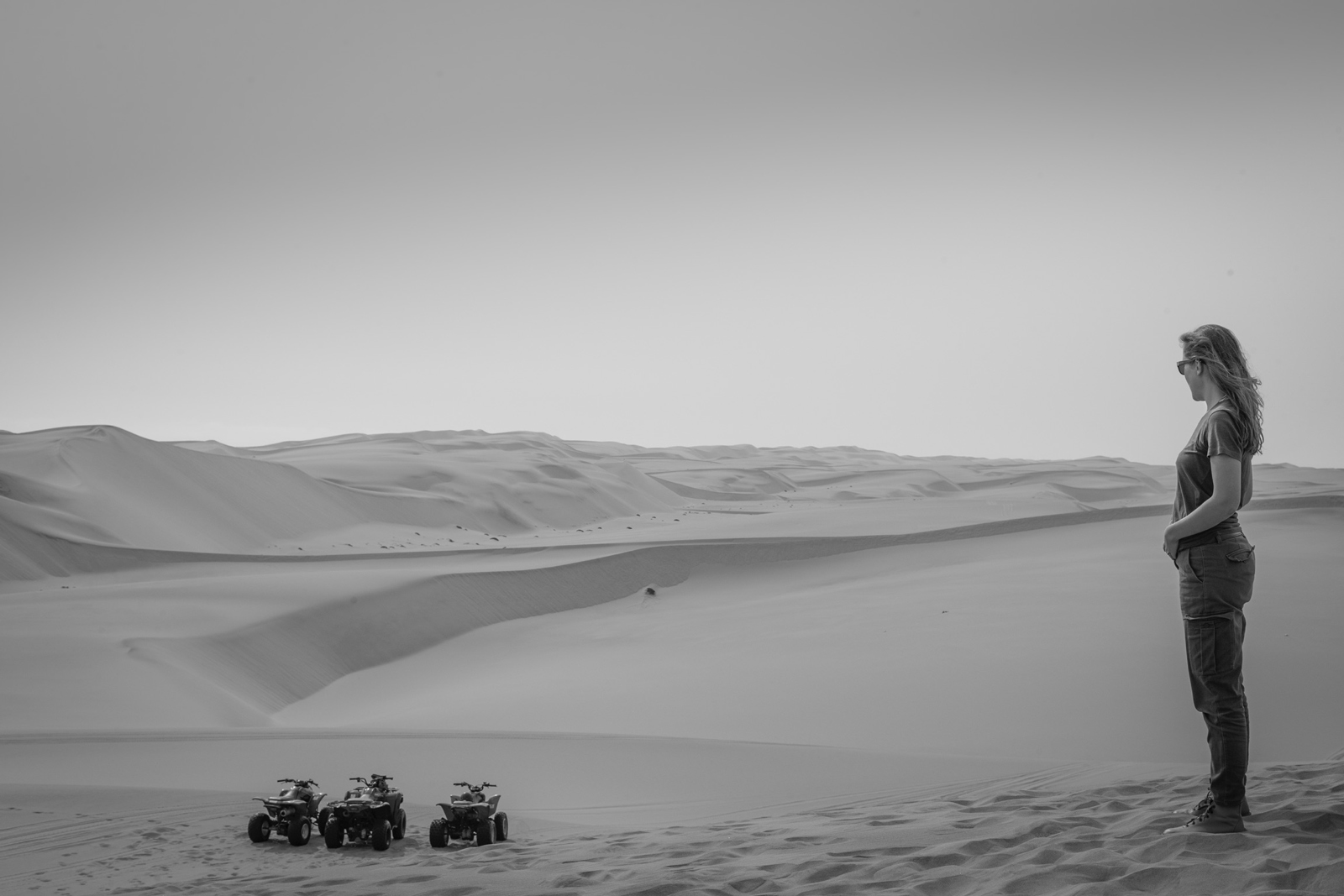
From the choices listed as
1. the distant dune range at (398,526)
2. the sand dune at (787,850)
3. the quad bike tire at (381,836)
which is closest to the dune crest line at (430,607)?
the distant dune range at (398,526)

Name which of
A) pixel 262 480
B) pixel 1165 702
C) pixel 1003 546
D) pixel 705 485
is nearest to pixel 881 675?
pixel 1165 702

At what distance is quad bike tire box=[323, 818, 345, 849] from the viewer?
4.52m

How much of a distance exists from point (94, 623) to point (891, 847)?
28.8ft

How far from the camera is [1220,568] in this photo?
381cm

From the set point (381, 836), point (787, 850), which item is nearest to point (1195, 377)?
point (787, 850)

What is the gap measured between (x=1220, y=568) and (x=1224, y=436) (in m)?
0.49

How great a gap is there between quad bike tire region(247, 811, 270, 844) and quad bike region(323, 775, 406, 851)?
0.25m

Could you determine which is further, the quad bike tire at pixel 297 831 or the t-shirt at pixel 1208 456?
the quad bike tire at pixel 297 831

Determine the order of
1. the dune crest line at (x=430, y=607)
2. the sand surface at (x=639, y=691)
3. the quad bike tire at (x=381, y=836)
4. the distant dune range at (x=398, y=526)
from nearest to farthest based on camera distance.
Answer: the sand surface at (x=639, y=691)
the quad bike tire at (x=381, y=836)
the dune crest line at (x=430, y=607)
the distant dune range at (x=398, y=526)

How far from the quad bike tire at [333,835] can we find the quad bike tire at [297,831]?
12 centimetres

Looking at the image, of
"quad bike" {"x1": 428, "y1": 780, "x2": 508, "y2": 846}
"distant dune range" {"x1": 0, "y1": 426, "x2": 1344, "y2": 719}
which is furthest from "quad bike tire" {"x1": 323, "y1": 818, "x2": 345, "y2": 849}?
"distant dune range" {"x1": 0, "y1": 426, "x2": 1344, "y2": 719}

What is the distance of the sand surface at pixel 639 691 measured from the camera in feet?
13.2

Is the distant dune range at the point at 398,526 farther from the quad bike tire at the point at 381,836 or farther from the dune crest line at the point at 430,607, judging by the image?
the quad bike tire at the point at 381,836

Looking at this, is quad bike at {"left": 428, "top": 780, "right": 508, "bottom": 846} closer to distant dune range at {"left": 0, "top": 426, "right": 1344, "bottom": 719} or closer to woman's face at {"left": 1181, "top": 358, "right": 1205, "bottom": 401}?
woman's face at {"left": 1181, "top": 358, "right": 1205, "bottom": 401}
